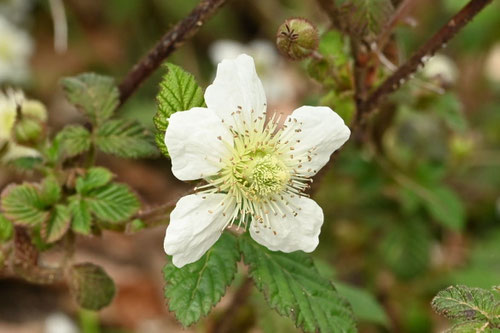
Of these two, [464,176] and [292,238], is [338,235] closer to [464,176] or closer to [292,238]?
[464,176]

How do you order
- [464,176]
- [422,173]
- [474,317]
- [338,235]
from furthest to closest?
[464,176] < [338,235] < [422,173] < [474,317]

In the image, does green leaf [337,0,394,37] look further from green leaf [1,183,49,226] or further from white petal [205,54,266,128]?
green leaf [1,183,49,226]

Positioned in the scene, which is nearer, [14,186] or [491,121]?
[14,186]

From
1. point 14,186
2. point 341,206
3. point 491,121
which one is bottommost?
point 14,186

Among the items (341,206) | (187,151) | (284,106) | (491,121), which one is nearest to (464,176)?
(491,121)

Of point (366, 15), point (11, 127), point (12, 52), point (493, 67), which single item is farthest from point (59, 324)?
point (493, 67)

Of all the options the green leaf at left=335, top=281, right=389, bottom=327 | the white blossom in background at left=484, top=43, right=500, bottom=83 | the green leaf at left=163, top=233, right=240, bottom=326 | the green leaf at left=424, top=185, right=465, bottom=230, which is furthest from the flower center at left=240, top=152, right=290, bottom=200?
the white blossom in background at left=484, top=43, right=500, bottom=83

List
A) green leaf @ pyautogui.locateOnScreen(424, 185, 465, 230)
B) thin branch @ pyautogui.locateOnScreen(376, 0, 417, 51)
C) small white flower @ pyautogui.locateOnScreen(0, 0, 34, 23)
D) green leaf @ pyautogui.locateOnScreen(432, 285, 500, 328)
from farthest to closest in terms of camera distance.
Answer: small white flower @ pyautogui.locateOnScreen(0, 0, 34, 23) → green leaf @ pyautogui.locateOnScreen(424, 185, 465, 230) → thin branch @ pyautogui.locateOnScreen(376, 0, 417, 51) → green leaf @ pyautogui.locateOnScreen(432, 285, 500, 328)

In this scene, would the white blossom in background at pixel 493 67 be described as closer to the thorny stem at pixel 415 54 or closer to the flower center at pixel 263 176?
the thorny stem at pixel 415 54
